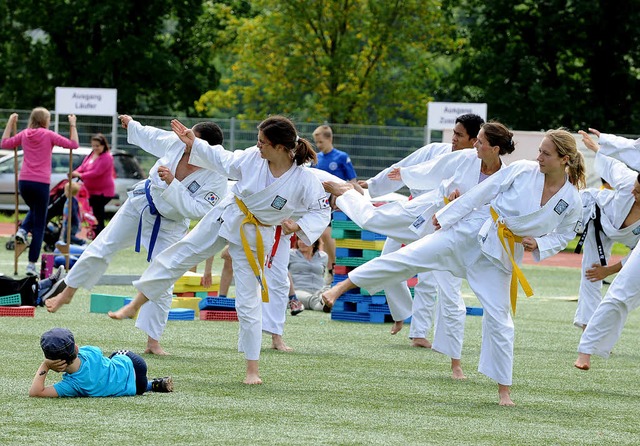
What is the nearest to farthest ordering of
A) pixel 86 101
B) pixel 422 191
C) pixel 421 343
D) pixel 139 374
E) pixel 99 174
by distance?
1. pixel 139 374
2. pixel 422 191
3. pixel 421 343
4. pixel 99 174
5. pixel 86 101

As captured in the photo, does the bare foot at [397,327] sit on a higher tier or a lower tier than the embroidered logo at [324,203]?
lower

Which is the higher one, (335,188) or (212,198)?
(335,188)

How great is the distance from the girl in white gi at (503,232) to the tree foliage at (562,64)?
26.7 meters

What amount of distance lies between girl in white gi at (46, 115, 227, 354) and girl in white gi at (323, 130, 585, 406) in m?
1.76

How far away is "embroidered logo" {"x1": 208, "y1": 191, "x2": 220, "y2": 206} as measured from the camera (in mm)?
8938

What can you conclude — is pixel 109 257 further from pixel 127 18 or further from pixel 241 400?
pixel 127 18

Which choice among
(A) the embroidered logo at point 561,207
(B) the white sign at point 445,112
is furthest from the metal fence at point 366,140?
(A) the embroidered logo at point 561,207

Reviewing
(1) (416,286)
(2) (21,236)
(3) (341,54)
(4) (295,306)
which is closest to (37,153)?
(2) (21,236)

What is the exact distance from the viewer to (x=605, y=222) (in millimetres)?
10352

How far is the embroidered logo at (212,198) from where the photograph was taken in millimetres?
8938

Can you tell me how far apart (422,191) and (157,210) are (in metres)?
2.16

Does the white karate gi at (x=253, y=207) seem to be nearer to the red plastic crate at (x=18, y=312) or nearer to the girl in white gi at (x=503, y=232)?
the girl in white gi at (x=503, y=232)

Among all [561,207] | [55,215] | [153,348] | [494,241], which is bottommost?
[55,215]

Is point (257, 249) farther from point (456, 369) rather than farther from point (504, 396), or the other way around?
point (504, 396)
